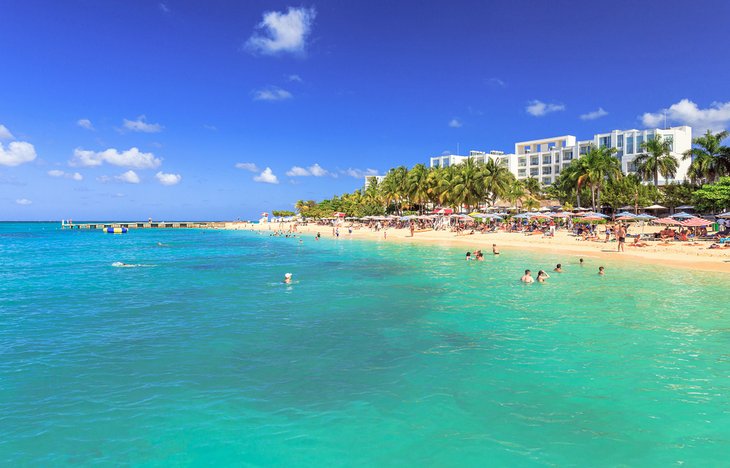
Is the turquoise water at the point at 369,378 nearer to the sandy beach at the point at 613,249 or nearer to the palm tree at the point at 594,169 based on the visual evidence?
the sandy beach at the point at 613,249

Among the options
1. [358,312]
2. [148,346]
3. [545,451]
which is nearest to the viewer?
[545,451]

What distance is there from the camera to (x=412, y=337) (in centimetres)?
1138

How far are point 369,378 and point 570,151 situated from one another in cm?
9337

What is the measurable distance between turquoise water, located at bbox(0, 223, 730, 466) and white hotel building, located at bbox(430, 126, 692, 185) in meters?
70.9

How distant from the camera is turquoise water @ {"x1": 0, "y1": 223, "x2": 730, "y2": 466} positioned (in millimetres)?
6203

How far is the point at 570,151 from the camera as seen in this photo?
90.2 meters

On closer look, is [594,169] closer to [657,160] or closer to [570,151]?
[657,160]

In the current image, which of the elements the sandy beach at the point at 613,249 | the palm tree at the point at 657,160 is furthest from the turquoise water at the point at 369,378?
the palm tree at the point at 657,160

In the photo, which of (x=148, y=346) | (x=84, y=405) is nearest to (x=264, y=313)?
(x=148, y=346)

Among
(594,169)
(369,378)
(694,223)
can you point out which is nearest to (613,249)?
(694,223)

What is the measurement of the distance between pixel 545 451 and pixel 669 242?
33098 mm

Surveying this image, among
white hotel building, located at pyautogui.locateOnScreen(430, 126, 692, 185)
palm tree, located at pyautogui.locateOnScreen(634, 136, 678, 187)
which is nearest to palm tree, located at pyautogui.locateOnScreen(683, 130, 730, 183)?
palm tree, located at pyautogui.locateOnScreen(634, 136, 678, 187)

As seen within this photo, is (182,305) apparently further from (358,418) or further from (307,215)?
(307,215)

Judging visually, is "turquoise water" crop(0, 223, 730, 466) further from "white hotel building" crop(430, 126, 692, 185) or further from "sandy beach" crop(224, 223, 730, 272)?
"white hotel building" crop(430, 126, 692, 185)
